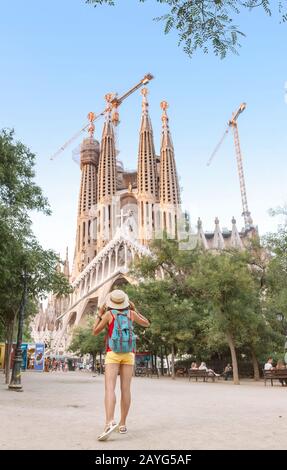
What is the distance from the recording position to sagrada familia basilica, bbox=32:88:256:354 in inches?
3310

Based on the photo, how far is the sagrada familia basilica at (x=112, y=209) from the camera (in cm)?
8406

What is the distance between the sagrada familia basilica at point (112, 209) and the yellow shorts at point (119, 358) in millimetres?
73375

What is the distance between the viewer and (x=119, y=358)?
5.29 metres

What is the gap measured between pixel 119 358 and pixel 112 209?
93.6 meters

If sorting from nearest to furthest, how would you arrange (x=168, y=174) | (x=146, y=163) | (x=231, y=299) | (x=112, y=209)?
(x=231, y=299), (x=112, y=209), (x=168, y=174), (x=146, y=163)

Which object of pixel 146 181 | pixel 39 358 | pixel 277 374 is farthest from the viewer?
pixel 146 181

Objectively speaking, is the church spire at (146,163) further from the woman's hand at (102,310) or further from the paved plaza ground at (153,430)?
the woman's hand at (102,310)

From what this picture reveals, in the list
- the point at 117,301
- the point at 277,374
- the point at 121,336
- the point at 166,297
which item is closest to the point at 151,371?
the point at 166,297

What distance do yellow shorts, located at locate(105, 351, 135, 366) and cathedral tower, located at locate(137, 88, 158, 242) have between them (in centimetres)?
8550

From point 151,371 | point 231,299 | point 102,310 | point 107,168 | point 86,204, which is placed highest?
point 107,168

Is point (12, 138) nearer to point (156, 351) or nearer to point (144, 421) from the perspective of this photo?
point (144, 421)

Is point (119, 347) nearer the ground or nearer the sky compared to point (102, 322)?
nearer the ground

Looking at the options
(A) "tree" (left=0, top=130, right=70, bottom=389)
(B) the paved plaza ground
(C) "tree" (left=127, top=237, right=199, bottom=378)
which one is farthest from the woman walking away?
(C) "tree" (left=127, top=237, right=199, bottom=378)

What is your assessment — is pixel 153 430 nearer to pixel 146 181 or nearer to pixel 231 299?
pixel 231 299
